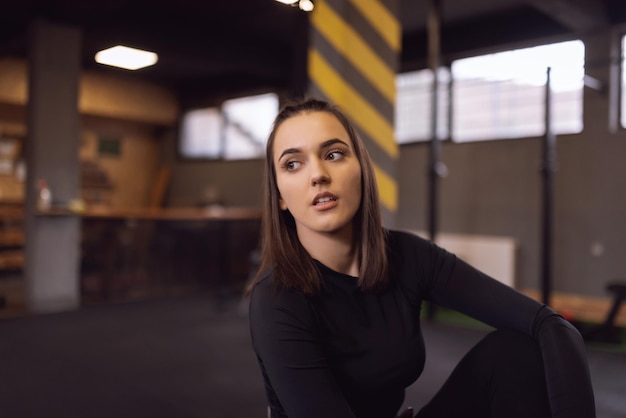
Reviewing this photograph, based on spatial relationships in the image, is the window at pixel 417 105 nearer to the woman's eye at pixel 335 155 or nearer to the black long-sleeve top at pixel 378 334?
the black long-sleeve top at pixel 378 334

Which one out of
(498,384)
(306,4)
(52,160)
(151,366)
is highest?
(306,4)

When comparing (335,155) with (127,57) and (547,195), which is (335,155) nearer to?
(547,195)

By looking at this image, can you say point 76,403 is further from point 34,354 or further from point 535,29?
point 535,29

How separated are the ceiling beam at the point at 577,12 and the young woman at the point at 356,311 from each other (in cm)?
354

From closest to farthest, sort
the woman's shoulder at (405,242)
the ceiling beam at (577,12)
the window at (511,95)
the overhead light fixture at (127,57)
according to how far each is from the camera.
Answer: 1. the woman's shoulder at (405,242)
2. the ceiling beam at (577,12)
3. the overhead light fixture at (127,57)
4. the window at (511,95)

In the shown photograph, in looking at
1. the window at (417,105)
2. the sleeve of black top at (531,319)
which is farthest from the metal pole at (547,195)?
the sleeve of black top at (531,319)

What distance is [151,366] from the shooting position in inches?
128

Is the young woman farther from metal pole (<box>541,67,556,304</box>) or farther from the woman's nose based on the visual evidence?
metal pole (<box>541,67,556,304</box>)

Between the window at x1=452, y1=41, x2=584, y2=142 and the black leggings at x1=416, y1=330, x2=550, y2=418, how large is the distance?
4.23 meters

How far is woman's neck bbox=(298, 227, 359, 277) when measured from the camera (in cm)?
122

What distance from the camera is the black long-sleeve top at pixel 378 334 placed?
106 centimetres

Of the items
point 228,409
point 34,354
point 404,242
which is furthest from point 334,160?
point 34,354

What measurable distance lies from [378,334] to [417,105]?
5.59 metres

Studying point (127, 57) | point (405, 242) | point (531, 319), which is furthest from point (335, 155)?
point (127, 57)
